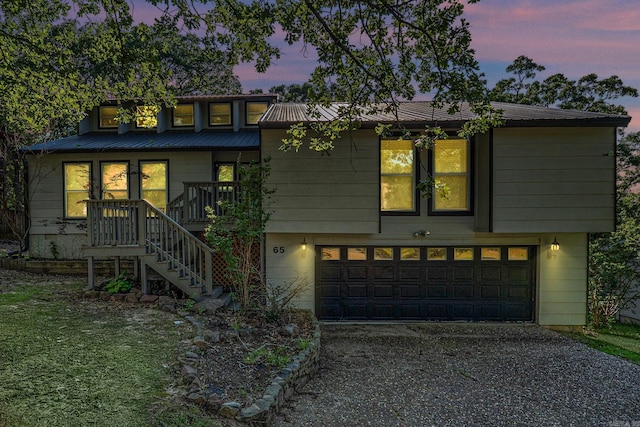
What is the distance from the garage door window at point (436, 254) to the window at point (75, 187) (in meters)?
10.8

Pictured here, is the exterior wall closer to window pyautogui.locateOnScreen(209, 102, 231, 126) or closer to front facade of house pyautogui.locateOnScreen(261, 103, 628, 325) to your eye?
window pyautogui.locateOnScreen(209, 102, 231, 126)

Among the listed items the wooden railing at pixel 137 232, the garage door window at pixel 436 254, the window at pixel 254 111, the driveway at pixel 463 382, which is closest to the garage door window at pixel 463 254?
the garage door window at pixel 436 254

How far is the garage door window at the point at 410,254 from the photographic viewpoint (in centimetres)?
872

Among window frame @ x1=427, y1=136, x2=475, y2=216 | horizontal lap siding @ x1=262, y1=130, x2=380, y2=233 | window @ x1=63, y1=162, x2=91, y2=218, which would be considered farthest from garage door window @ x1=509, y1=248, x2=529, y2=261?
window @ x1=63, y1=162, x2=91, y2=218

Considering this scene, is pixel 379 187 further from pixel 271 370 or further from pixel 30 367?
pixel 30 367

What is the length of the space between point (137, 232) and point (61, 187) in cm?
550

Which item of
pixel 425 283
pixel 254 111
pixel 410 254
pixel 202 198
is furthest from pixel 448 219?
pixel 254 111

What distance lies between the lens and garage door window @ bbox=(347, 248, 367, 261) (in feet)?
28.7

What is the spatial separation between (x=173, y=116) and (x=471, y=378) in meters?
12.6

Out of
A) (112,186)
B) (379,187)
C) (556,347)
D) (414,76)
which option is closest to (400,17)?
(414,76)

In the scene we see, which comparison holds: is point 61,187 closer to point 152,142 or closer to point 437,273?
point 152,142

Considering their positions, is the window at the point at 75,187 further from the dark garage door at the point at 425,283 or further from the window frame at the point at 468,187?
the window frame at the point at 468,187

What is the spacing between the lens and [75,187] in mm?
11500

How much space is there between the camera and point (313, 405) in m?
4.82
